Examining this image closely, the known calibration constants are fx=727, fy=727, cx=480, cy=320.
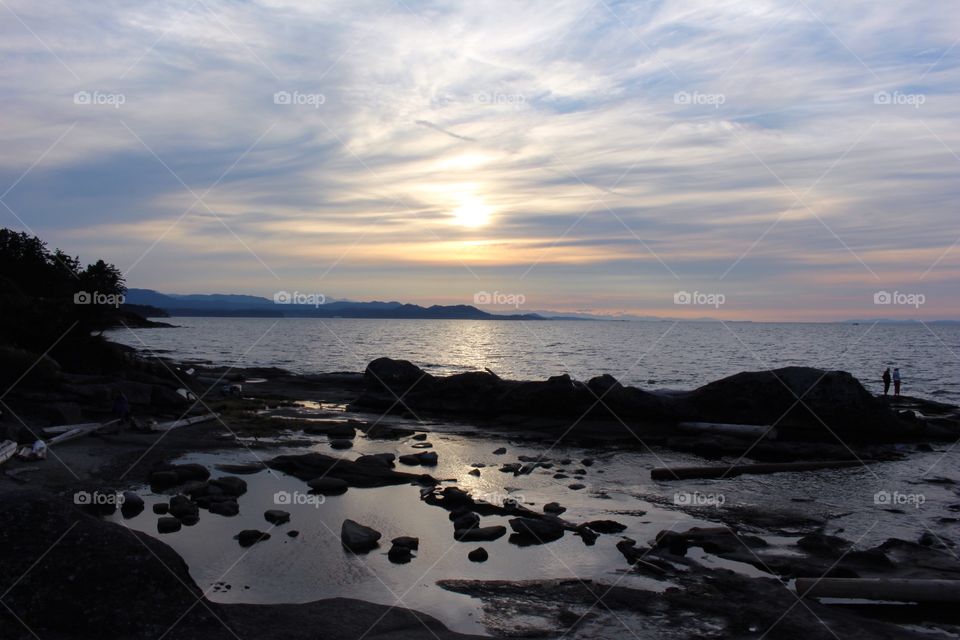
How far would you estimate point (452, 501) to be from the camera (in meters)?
20.6

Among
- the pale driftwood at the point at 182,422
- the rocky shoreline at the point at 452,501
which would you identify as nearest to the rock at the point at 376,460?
the rocky shoreline at the point at 452,501

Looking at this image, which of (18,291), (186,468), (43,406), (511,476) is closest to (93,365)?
(18,291)

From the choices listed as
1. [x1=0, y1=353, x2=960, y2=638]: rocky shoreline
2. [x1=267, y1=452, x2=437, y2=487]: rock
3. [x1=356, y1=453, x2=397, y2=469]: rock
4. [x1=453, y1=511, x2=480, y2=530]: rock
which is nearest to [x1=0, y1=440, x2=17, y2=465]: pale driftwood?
[x1=0, y1=353, x2=960, y2=638]: rocky shoreline

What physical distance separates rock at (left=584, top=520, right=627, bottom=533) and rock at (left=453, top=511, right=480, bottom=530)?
2784mm

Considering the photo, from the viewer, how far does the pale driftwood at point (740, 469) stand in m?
25.5

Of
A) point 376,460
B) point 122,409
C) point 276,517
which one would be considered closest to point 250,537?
point 276,517

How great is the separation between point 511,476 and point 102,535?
15.1 meters

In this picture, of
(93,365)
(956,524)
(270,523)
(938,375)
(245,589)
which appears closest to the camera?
(245,589)

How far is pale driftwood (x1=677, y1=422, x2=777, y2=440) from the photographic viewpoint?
106ft

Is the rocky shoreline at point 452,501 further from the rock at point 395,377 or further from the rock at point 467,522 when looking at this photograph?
the rock at point 395,377

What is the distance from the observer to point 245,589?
13.4 metres

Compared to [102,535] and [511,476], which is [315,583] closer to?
[102,535]

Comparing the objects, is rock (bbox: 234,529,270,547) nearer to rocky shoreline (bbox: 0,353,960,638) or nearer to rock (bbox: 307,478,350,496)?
rocky shoreline (bbox: 0,353,960,638)

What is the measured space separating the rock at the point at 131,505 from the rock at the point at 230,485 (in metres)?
2.31
